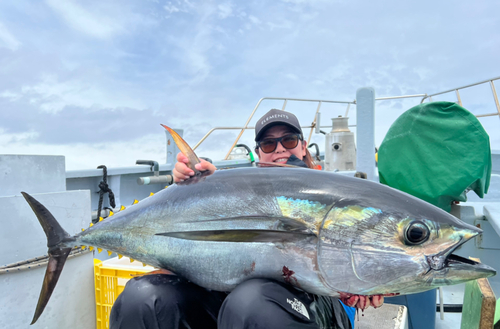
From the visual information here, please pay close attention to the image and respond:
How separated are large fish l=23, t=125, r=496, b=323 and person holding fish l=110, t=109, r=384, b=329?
0.05 metres

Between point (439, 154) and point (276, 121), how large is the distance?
137cm

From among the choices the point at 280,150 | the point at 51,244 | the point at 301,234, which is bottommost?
the point at 51,244

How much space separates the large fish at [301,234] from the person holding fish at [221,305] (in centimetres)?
5

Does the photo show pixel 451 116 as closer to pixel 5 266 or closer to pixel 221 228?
pixel 221 228

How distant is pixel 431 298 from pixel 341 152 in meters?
3.40

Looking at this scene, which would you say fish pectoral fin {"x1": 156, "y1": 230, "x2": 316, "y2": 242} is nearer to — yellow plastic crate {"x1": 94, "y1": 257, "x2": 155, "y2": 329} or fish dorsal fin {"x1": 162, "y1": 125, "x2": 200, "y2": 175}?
fish dorsal fin {"x1": 162, "y1": 125, "x2": 200, "y2": 175}

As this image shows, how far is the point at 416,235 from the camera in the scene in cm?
98

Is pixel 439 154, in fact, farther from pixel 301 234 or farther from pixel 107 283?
pixel 107 283

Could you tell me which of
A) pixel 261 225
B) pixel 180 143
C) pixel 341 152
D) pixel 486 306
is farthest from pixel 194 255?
pixel 341 152

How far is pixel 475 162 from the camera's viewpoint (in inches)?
93.9

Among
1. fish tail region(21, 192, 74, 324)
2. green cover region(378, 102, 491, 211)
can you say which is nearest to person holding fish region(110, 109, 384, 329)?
fish tail region(21, 192, 74, 324)

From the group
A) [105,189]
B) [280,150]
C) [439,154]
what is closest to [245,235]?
[280,150]

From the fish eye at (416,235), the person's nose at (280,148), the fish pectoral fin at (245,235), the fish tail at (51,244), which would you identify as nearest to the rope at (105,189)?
the fish tail at (51,244)

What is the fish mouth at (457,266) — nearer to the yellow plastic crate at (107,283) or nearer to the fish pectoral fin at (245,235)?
the fish pectoral fin at (245,235)
